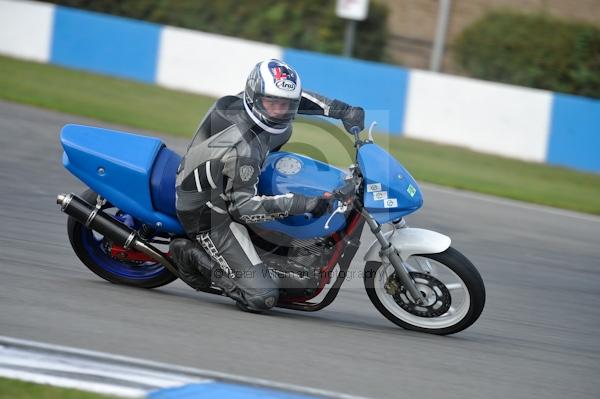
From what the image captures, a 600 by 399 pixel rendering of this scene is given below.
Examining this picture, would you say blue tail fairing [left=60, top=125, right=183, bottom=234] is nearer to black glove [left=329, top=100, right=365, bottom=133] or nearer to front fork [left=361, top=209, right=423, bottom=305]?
black glove [left=329, top=100, right=365, bottom=133]

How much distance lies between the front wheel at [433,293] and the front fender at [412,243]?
53 millimetres

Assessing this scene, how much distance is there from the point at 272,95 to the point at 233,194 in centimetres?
63

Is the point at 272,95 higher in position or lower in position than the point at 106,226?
higher

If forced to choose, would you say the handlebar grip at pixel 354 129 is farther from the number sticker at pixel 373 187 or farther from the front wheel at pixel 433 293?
the front wheel at pixel 433 293

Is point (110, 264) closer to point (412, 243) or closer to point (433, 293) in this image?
point (412, 243)

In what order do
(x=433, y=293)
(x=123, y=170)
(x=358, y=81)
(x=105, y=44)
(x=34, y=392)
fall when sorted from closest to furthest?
(x=34, y=392) < (x=433, y=293) < (x=123, y=170) < (x=358, y=81) < (x=105, y=44)

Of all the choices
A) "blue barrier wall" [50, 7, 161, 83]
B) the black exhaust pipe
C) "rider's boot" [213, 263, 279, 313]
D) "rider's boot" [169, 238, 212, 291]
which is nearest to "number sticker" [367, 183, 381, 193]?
"rider's boot" [213, 263, 279, 313]

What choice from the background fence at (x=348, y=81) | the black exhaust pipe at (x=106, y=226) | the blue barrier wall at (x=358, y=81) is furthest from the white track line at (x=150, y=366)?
the blue barrier wall at (x=358, y=81)

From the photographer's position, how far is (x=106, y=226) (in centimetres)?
559

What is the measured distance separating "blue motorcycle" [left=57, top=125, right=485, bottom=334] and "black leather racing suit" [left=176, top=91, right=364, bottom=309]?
129mm

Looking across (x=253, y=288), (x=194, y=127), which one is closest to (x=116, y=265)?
(x=253, y=288)

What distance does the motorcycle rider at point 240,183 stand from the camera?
517cm

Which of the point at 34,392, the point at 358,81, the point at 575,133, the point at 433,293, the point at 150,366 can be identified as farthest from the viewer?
the point at 358,81

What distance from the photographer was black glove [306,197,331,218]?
16.7ft
